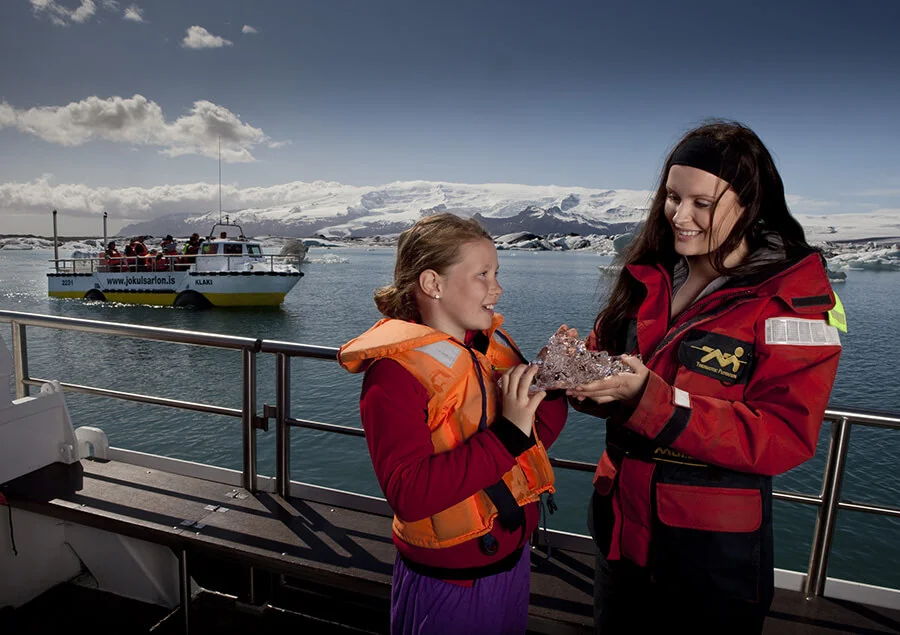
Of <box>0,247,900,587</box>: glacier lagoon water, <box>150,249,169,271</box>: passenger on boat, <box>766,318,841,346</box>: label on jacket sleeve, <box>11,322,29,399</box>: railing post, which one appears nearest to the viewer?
<box>766,318,841,346</box>: label on jacket sleeve

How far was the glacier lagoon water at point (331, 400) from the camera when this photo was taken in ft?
26.9

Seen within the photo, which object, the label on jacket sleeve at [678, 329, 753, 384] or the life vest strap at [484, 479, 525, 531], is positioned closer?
the label on jacket sleeve at [678, 329, 753, 384]

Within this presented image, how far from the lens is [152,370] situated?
16453 millimetres

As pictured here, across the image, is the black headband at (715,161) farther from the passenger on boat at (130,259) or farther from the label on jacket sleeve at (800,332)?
the passenger on boat at (130,259)


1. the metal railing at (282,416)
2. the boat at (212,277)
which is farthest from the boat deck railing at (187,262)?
the metal railing at (282,416)

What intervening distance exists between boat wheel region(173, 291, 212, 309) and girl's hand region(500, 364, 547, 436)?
87.1 ft

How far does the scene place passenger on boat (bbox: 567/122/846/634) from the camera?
1137 mm

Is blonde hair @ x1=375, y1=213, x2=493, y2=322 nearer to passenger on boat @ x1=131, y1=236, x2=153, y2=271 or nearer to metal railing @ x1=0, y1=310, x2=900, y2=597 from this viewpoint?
metal railing @ x1=0, y1=310, x2=900, y2=597

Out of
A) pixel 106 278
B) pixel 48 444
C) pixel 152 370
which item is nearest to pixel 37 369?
pixel 152 370

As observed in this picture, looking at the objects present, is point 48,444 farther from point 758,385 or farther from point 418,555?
point 758,385

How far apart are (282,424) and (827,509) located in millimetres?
2031

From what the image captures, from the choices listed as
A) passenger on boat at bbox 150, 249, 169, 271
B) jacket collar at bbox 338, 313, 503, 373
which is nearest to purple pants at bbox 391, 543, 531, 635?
jacket collar at bbox 338, 313, 503, 373

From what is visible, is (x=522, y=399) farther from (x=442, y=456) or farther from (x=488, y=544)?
(x=488, y=544)

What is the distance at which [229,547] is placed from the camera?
2.17m
